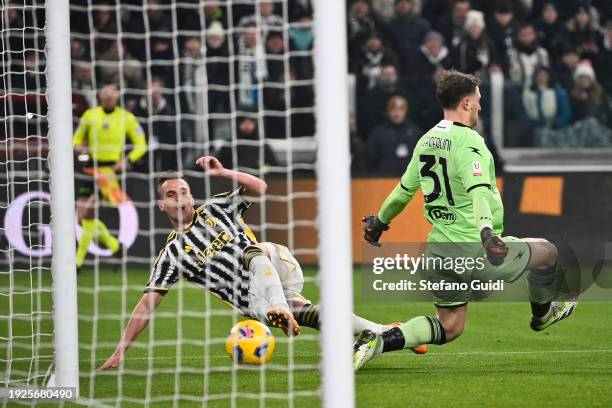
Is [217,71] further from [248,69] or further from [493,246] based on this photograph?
[493,246]

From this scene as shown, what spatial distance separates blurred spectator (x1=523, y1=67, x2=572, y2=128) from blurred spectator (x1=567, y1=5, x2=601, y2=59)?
121 centimetres

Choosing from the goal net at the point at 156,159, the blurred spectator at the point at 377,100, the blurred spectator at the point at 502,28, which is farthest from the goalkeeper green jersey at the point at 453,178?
the blurred spectator at the point at 502,28

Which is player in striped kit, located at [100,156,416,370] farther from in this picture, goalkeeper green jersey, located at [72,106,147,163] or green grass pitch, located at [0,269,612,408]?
goalkeeper green jersey, located at [72,106,147,163]

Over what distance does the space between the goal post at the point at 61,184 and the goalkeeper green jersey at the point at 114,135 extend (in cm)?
625

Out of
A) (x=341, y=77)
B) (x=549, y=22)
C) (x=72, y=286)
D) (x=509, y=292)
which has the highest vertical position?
(x=549, y=22)

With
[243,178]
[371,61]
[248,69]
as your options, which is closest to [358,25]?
[371,61]

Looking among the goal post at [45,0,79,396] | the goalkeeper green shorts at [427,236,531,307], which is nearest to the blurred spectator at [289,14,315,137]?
the goalkeeper green shorts at [427,236,531,307]

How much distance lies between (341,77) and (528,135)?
9.78m

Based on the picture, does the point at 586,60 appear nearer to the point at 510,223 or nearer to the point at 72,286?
the point at 510,223

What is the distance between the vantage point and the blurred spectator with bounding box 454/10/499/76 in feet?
46.6

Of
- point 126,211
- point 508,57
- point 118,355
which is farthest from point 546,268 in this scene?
point 508,57

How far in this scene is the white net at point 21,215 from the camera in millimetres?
7000

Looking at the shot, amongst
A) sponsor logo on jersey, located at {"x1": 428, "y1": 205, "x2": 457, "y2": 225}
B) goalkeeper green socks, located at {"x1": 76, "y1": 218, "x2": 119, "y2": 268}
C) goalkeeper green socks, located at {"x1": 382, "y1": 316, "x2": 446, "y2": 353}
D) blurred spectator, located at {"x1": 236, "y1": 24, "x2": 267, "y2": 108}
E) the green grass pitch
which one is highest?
blurred spectator, located at {"x1": 236, "y1": 24, "x2": 267, "y2": 108}

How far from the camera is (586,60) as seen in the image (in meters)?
14.8
